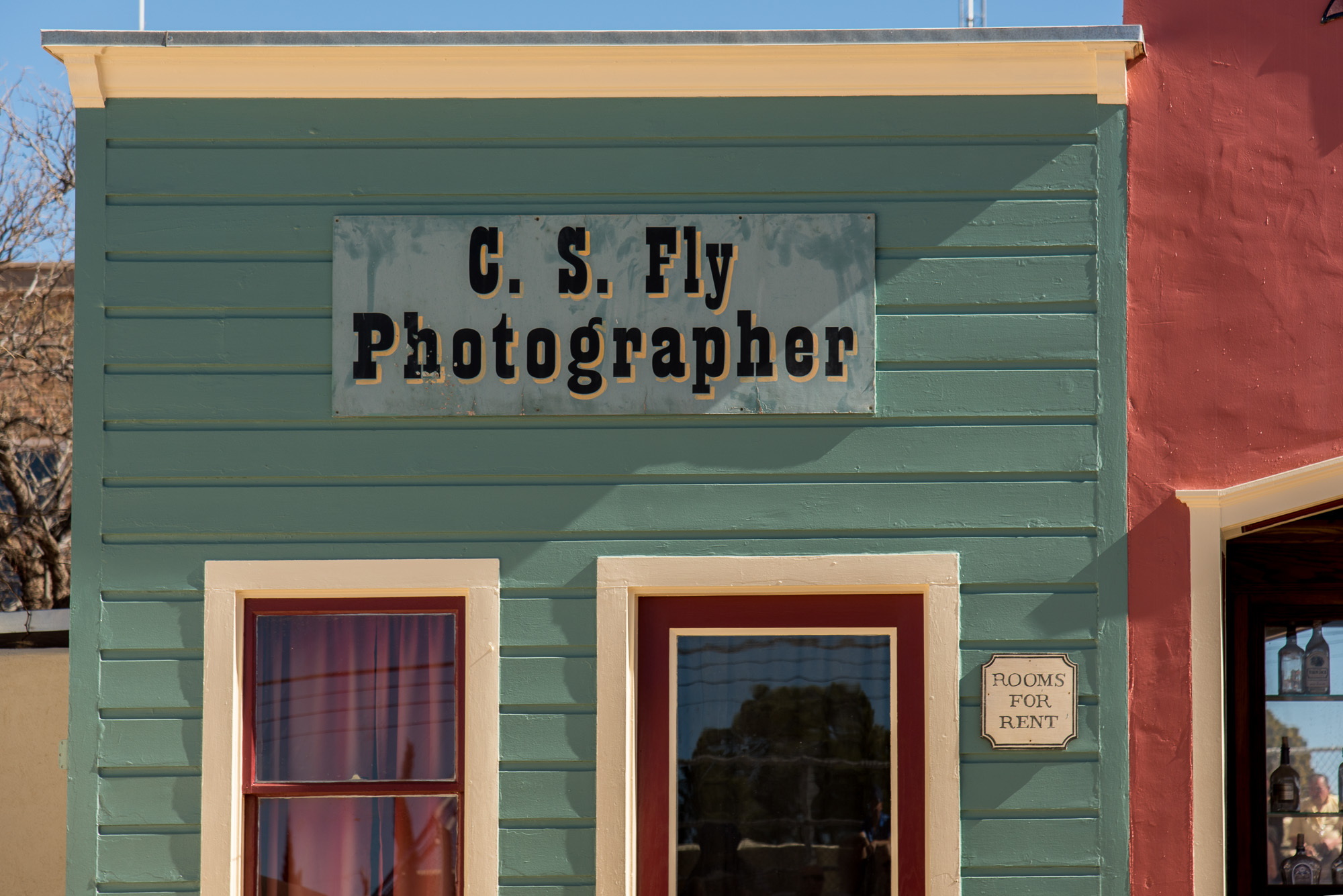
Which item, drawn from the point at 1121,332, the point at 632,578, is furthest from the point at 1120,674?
the point at 632,578

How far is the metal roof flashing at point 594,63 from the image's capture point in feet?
14.2

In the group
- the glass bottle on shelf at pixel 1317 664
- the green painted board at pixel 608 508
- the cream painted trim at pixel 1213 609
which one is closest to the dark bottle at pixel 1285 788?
the glass bottle on shelf at pixel 1317 664

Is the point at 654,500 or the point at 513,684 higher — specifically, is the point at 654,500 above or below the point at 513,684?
above

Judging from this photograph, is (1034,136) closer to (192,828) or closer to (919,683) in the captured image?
(919,683)

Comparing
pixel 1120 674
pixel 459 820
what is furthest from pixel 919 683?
pixel 459 820

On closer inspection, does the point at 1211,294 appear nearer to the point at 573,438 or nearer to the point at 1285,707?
the point at 1285,707

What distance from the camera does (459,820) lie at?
13.9 feet

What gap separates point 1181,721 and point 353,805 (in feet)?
10.0

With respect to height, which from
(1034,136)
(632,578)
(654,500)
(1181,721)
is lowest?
(1181,721)

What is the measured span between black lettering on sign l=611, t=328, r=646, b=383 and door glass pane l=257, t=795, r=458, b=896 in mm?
1683

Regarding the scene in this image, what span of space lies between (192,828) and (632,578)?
182 centimetres

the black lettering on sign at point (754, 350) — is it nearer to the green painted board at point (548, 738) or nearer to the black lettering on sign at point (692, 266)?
the black lettering on sign at point (692, 266)

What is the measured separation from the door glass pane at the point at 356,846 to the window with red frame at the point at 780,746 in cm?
75

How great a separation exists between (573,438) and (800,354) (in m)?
0.90
